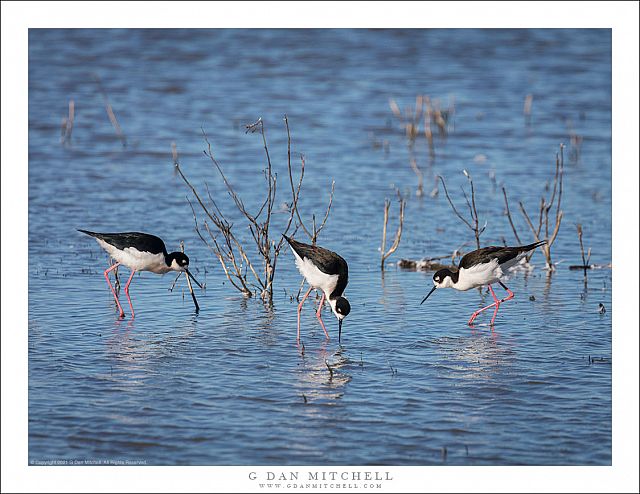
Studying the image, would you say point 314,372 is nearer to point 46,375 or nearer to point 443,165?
point 46,375

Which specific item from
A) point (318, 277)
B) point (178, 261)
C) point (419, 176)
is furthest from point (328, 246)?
point (419, 176)

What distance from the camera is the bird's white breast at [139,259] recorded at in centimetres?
838

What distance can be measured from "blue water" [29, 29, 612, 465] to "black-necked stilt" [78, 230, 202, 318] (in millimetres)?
303

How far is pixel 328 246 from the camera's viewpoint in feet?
33.5

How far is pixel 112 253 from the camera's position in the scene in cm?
860

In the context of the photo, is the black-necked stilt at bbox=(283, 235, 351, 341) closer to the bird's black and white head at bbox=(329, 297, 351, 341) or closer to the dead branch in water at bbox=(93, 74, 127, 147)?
the bird's black and white head at bbox=(329, 297, 351, 341)

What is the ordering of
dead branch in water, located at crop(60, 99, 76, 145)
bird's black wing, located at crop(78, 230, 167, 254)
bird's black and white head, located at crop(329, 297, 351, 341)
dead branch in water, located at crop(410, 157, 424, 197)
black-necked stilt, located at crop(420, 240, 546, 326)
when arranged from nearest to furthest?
bird's black and white head, located at crop(329, 297, 351, 341) < black-necked stilt, located at crop(420, 240, 546, 326) < bird's black wing, located at crop(78, 230, 167, 254) < dead branch in water, located at crop(410, 157, 424, 197) < dead branch in water, located at crop(60, 99, 76, 145)

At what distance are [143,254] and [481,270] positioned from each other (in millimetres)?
2741

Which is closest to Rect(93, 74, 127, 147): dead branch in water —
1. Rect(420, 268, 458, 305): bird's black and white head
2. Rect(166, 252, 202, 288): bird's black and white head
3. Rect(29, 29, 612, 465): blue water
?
Rect(29, 29, 612, 465): blue water

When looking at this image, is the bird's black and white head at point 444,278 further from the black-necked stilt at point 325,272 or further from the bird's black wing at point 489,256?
the black-necked stilt at point 325,272

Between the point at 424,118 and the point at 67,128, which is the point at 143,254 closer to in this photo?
the point at 67,128

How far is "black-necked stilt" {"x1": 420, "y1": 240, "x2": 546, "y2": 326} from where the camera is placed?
8.22 m

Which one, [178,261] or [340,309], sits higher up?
[178,261]

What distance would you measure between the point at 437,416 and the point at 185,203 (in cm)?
655
